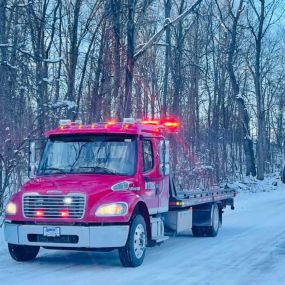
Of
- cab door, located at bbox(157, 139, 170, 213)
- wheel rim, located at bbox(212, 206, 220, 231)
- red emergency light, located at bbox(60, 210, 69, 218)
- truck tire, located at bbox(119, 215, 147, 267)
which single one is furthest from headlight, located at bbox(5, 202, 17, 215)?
wheel rim, located at bbox(212, 206, 220, 231)

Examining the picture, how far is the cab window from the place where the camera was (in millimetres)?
11758

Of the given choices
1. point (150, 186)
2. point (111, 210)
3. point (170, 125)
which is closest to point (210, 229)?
point (170, 125)

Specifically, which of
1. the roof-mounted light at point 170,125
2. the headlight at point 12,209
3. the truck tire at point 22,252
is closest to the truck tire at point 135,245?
the truck tire at point 22,252

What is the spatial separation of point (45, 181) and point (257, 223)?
29.4ft

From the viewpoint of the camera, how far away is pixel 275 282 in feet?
31.3

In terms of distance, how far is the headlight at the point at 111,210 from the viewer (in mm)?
10375

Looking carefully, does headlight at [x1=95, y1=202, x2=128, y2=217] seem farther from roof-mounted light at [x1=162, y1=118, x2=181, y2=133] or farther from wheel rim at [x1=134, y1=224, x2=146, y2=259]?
roof-mounted light at [x1=162, y1=118, x2=181, y2=133]

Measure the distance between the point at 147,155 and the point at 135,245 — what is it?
6.04 ft

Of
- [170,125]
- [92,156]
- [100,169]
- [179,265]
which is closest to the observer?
[179,265]

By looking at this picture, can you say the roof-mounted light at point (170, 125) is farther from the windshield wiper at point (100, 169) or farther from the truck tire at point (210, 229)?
the truck tire at point (210, 229)

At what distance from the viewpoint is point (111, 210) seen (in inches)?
411

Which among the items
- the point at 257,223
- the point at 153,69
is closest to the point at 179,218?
the point at 257,223

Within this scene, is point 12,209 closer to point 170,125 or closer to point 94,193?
point 94,193

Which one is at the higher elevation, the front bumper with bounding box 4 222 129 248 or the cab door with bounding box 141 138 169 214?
the cab door with bounding box 141 138 169 214
